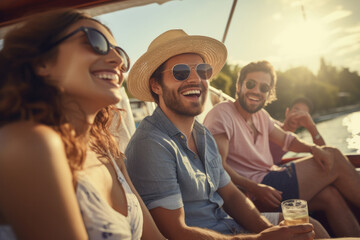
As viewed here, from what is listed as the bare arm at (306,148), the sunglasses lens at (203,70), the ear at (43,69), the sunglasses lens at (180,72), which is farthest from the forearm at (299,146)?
the ear at (43,69)

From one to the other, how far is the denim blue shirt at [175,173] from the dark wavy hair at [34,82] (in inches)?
22.4

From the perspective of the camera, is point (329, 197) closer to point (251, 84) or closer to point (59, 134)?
point (251, 84)

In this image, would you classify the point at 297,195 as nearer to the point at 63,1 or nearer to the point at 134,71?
the point at 134,71

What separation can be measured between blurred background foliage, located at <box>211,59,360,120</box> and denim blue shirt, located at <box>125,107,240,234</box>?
25.1m

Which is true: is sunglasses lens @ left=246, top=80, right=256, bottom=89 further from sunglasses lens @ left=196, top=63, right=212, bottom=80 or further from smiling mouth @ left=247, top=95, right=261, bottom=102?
sunglasses lens @ left=196, top=63, right=212, bottom=80

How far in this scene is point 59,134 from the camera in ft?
2.78

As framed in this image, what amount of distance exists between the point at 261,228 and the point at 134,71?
1386 millimetres

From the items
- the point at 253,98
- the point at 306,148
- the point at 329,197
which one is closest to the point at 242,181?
the point at 329,197

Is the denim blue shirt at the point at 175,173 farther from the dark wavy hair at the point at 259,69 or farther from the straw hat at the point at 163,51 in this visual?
the dark wavy hair at the point at 259,69

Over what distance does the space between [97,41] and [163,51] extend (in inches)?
35.4

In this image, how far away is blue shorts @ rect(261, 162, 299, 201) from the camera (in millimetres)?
2359

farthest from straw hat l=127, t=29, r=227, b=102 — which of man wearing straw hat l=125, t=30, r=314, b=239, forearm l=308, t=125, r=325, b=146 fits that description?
forearm l=308, t=125, r=325, b=146

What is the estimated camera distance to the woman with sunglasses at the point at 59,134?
0.68m

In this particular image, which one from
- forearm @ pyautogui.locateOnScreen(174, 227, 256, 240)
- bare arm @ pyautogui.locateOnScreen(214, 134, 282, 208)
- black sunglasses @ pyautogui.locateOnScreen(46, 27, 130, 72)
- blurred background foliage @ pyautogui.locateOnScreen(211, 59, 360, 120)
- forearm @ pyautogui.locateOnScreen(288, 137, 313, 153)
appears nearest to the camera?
black sunglasses @ pyautogui.locateOnScreen(46, 27, 130, 72)
